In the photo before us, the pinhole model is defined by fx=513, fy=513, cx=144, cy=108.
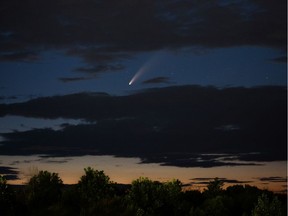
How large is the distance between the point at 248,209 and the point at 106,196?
26745 millimetres

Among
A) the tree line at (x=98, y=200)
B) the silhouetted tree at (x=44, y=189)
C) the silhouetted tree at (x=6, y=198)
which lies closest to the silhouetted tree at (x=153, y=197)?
the tree line at (x=98, y=200)

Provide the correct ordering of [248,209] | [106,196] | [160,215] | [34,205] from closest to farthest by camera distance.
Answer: [34,205], [106,196], [160,215], [248,209]

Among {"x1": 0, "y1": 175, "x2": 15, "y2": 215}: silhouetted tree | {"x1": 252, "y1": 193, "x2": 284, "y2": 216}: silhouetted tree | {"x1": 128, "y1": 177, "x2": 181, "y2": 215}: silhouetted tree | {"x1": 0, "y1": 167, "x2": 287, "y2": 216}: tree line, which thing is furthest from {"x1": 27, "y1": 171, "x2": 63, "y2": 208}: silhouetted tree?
{"x1": 252, "y1": 193, "x2": 284, "y2": 216}: silhouetted tree

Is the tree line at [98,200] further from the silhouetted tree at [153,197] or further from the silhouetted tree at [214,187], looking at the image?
the silhouetted tree at [214,187]

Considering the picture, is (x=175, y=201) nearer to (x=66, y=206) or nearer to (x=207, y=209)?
(x=207, y=209)

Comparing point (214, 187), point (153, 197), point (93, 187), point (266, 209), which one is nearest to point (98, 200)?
point (93, 187)

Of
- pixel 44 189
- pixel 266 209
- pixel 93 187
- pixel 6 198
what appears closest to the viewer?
pixel 6 198

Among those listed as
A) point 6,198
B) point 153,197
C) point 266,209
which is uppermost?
point 6,198

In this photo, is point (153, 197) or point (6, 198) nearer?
point (6, 198)

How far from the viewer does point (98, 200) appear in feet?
162

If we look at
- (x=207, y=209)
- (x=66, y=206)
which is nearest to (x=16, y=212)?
(x=66, y=206)

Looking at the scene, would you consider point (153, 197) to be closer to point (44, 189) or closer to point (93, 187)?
point (93, 187)

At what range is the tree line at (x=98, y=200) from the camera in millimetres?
44250

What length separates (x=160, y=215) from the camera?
57.2 m
